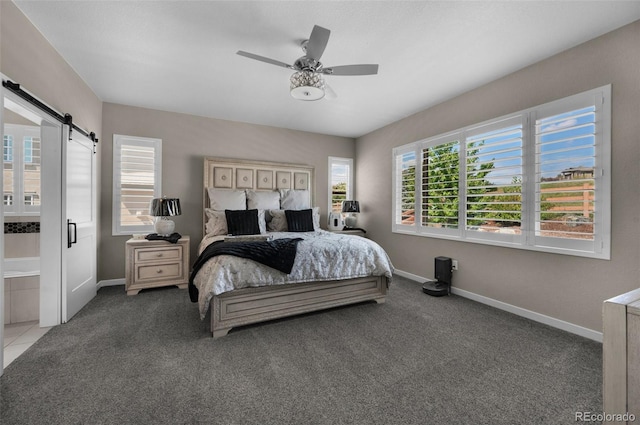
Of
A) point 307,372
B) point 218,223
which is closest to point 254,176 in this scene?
point 218,223

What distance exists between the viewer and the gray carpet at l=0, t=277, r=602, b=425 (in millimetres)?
1578

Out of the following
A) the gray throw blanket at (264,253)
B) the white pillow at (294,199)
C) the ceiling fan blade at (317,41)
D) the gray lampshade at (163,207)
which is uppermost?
the ceiling fan blade at (317,41)

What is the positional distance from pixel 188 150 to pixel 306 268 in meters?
3.08

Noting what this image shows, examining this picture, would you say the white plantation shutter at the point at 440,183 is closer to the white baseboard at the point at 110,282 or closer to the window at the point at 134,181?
the window at the point at 134,181

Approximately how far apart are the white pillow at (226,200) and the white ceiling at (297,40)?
56.1 inches

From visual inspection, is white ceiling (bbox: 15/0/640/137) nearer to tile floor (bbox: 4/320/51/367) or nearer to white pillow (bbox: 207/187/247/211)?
white pillow (bbox: 207/187/247/211)

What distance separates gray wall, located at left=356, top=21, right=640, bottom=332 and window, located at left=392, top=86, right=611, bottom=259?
3.5 inches

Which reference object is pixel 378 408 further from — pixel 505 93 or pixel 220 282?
pixel 505 93

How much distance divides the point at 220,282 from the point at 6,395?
1.40 metres

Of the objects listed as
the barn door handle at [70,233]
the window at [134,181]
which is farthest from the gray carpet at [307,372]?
the window at [134,181]

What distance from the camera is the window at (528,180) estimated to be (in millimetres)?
2467

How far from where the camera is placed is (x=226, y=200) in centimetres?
432

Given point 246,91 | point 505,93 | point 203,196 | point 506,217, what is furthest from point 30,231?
point 505,93

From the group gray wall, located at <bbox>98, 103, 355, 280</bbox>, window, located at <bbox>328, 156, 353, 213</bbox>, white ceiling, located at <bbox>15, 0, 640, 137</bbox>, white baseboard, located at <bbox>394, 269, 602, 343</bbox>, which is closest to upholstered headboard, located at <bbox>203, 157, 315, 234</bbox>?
gray wall, located at <bbox>98, 103, 355, 280</bbox>
